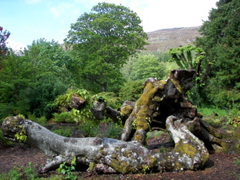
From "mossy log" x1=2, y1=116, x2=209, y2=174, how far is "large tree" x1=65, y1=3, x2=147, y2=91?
17138 millimetres

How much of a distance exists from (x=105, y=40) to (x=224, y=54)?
13.6 m

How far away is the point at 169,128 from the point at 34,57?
14037 mm

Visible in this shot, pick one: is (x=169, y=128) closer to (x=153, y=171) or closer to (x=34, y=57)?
(x=153, y=171)

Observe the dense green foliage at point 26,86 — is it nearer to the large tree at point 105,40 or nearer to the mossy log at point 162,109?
the large tree at point 105,40

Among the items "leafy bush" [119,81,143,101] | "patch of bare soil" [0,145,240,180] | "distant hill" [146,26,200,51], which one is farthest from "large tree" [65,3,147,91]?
"distant hill" [146,26,200,51]

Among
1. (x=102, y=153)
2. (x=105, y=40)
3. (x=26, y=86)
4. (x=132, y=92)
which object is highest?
(x=105, y=40)

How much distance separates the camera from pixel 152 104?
6180 mm

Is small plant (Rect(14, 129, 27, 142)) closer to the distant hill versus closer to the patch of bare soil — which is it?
the patch of bare soil

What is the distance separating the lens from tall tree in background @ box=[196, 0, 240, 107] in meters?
21.4

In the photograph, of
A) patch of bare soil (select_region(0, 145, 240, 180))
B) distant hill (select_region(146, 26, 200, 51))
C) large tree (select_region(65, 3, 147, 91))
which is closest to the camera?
patch of bare soil (select_region(0, 145, 240, 180))

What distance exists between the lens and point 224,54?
21672 mm

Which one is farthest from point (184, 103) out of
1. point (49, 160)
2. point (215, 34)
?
point (215, 34)

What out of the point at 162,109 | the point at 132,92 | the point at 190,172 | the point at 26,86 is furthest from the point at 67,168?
the point at 132,92

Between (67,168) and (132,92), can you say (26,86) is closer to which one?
(132,92)
